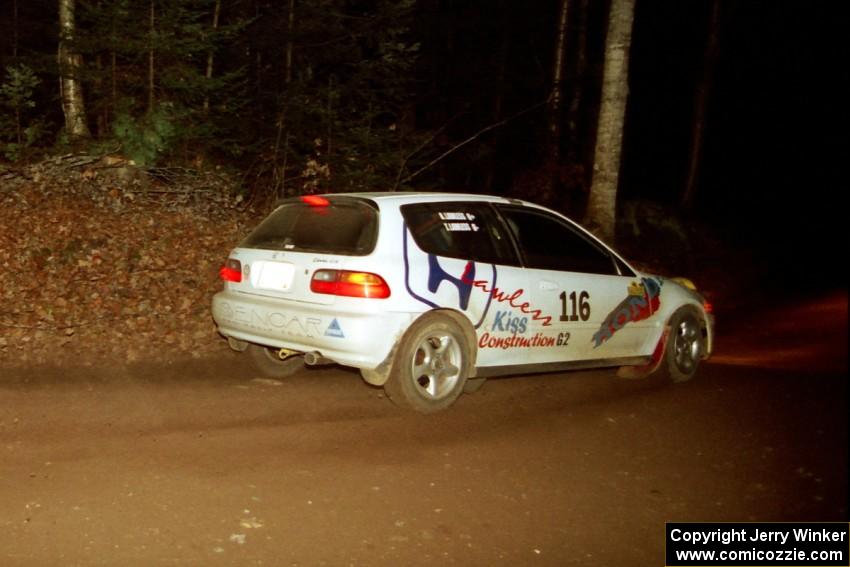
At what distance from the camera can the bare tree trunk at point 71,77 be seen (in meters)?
11.5

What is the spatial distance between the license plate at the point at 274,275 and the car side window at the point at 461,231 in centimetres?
107

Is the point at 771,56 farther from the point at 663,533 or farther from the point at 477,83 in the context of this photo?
the point at 663,533

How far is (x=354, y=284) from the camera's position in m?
6.19

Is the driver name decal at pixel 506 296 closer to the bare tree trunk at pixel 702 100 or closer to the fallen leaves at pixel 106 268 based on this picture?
the fallen leaves at pixel 106 268

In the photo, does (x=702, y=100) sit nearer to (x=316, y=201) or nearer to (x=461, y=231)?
(x=461, y=231)

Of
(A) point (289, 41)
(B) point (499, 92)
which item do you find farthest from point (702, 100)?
(A) point (289, 41)

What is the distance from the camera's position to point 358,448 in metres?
5.74

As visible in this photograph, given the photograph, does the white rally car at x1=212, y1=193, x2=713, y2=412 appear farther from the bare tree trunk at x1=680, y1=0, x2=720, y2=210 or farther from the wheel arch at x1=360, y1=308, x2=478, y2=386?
the bare tree trunk at x1=680, y1=0, x2=720, y2=210

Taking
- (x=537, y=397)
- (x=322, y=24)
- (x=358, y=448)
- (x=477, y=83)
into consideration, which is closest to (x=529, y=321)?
(x=537, y=397)

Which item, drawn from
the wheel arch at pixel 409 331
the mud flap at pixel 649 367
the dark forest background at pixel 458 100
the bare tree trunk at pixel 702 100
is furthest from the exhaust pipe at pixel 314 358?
the bare tree trunk at pixel 702 100

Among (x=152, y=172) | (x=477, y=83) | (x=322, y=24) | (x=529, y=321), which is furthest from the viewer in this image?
(x=477, y=83)

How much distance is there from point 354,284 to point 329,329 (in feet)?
1.34

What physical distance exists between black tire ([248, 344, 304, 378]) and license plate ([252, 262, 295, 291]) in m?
0.93

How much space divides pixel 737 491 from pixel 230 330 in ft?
14.2
